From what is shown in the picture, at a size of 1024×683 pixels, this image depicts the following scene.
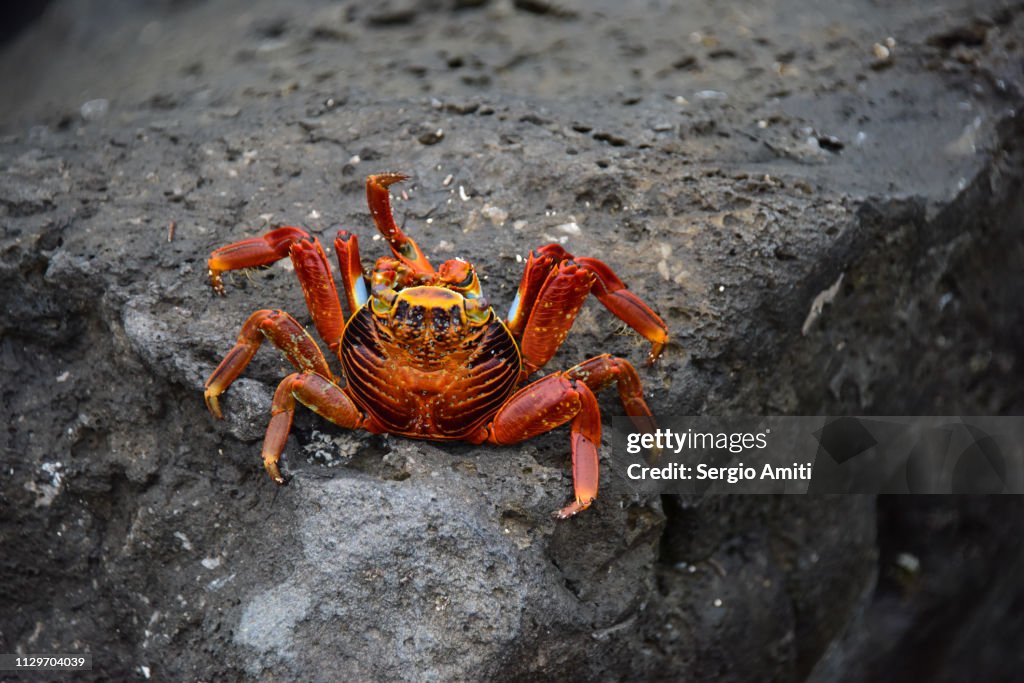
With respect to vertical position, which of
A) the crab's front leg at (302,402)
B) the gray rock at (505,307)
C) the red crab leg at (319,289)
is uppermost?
the red crab leg at (319,289)

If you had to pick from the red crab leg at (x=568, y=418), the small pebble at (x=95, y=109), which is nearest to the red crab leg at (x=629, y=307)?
the red crab leg at (x=568, y=418)

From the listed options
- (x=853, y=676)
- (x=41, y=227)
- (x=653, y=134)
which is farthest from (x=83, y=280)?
(x=853, y=676)

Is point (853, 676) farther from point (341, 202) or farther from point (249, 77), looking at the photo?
point (249, 77)

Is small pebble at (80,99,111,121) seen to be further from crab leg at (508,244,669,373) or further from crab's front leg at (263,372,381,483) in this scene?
crab leg at (508,244,669,373)

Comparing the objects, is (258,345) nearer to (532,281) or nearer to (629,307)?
(532,281)

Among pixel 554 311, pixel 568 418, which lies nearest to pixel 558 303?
pixel 554 311

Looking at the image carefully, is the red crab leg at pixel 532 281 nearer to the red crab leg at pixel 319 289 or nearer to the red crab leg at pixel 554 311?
the red crab leg at pixel 554 311
